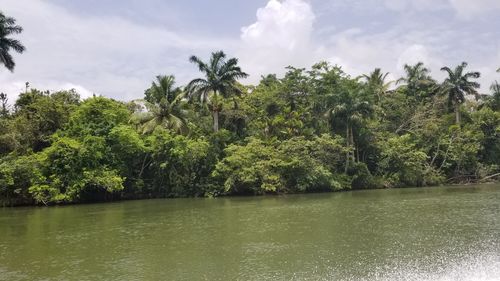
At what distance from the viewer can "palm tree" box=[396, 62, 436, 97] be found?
196 ft

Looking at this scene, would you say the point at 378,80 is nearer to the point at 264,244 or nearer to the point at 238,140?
the point at 238,140

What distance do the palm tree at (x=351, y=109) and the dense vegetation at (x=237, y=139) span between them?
152 mm

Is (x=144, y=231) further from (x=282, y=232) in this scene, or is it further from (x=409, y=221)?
(x=409, y=221)

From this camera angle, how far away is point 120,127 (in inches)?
1502

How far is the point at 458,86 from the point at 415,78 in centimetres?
622

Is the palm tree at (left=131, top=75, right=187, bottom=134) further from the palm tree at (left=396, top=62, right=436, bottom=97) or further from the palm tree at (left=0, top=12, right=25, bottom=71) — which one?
the palm tree at (left=396, top=62, right=436, bottom=97)

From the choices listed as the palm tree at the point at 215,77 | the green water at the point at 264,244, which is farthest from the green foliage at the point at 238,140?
the green water at the point at 264,244

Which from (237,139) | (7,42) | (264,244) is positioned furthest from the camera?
(237,139)

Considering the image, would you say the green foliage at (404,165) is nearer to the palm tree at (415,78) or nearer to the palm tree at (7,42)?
the palm tree at (415,78)

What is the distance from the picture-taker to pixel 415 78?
6000 cm

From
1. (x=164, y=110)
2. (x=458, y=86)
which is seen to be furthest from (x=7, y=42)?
(x=458, y=86)

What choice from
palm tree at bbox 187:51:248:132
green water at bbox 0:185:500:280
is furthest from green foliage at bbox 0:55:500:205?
green water at bbox 0:185:500:280

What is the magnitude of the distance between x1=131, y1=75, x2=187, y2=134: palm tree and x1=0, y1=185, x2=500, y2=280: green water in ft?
55.3

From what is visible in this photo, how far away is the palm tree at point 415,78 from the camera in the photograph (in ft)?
196
